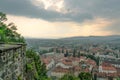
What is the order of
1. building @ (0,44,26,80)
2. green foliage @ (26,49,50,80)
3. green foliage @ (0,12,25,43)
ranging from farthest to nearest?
green foliage @ (0,12,25,43) < green foliage @ (26,49,50,80) < building @ (0,44,26,80)

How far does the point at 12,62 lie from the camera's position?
10.3 meters

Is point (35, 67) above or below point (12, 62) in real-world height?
below

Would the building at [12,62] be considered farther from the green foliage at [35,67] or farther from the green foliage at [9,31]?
→ the green foliage at [9,31]

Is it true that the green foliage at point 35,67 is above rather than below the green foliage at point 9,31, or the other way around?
below

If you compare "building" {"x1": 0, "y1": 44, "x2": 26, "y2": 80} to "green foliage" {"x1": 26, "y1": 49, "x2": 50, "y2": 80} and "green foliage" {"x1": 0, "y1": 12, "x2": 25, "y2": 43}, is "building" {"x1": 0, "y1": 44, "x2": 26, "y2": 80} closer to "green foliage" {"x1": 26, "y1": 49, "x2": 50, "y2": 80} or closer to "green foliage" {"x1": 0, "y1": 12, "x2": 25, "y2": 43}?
"green foliage" {"x1": 26, "y1": 49, "x2": 50, "y2": 80}

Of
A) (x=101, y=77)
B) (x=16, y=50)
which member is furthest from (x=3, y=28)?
(x=101, y=77)

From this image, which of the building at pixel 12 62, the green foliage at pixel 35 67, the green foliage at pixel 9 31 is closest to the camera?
the building at pixel 12 62

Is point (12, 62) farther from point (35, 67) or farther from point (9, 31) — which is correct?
point (9, 31)

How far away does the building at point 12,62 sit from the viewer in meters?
9.23

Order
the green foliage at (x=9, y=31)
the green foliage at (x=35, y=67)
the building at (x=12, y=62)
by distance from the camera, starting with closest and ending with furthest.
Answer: the building at (x=12, y=62) < the green foliage at (x=35, y=67) < the green foliage at (x=9, y=31)

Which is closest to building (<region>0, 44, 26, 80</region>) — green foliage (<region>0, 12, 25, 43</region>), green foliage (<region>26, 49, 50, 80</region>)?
green foliage (<region>26, 49, 50, 80</region>)

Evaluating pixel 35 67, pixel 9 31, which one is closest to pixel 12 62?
pixel 35 67

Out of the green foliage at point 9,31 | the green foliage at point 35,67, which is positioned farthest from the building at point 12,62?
the green foliage at point 9,31

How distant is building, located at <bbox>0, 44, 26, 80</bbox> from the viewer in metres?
9.23
